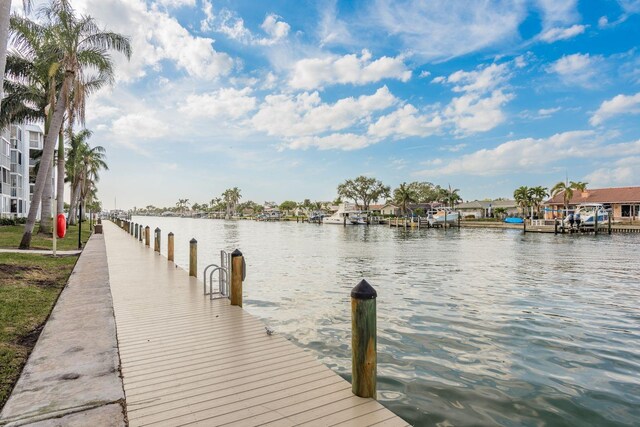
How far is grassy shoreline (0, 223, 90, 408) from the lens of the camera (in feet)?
17.6

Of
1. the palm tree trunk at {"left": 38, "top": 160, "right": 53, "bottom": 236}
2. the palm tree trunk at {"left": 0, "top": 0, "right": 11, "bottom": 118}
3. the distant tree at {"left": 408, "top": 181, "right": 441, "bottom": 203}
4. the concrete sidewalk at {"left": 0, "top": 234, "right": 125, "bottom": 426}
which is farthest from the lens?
the distant tree at {"left": 408, "top": 181, "right": 441, "bottom": 203}

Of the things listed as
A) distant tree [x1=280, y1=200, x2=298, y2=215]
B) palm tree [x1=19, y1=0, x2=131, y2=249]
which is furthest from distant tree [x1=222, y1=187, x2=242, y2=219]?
palm tree [x1=19, y1=0, x2=131, y2=249]

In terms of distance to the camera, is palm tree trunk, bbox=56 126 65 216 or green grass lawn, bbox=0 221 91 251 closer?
green grass lawn, bbox=0 221 91 251

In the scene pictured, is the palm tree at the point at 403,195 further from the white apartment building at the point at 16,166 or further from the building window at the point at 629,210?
the white apartment building at the point at 16,166

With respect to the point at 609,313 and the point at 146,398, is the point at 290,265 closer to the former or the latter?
the point at 609,313

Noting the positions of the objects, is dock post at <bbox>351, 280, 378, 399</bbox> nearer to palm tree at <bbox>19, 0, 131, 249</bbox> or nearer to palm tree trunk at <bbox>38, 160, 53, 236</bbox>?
palm tree at <bbox>19, 0, 131, 249</bbox>

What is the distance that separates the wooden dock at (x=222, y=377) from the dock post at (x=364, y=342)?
155mm

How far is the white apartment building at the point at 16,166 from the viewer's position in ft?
138

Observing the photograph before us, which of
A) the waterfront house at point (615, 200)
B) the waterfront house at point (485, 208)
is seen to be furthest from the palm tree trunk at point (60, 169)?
the waterfront house at point (485, 208)

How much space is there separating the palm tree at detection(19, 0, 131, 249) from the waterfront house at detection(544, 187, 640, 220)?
56087 millimetres

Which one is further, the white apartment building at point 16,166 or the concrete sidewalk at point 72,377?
the white apartment building at point 16,166

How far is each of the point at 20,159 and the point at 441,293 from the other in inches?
2455

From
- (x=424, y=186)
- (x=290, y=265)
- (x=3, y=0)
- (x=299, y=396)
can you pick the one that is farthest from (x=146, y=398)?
(x=424, y=186)

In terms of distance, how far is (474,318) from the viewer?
9594 millimetres
